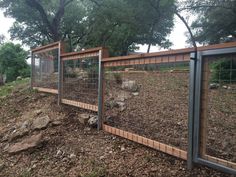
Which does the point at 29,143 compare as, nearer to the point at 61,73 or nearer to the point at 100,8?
the point at 61,73

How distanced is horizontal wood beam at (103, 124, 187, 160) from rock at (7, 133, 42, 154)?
1056 mm

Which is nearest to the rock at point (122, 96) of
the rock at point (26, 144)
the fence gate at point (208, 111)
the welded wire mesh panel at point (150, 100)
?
Answer: the welded wire mesh panel at point (150, 100)

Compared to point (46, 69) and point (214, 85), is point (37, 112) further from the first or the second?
point (214, 85)

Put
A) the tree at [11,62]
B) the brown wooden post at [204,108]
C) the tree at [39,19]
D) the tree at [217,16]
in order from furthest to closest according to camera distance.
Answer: the tree at [11,62], the tree at [217,16], the tree at [39,19], the brown wooden post at [204,108]

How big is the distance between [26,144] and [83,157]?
111 cm

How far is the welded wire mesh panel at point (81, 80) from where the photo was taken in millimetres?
4059

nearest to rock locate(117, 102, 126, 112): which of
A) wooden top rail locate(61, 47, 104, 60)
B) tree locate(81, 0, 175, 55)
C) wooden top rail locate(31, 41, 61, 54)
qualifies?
wooden top rail locate(61, 47, 104, 60)

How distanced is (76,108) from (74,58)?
38.4 inches

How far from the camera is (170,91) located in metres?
3.65

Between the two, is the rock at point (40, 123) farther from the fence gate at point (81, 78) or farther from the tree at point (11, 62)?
the tree at point (11, 62)

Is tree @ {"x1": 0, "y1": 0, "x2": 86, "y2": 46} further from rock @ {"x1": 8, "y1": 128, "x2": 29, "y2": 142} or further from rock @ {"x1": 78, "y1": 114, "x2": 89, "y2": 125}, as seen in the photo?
rock @ {"x1": 78, "y1": 114, "x2": 89, "y2": 125}

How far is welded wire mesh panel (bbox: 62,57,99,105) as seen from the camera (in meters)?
4.06

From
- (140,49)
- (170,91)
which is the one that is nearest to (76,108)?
(170,91)

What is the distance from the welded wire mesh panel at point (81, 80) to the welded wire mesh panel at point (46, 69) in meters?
0.63
